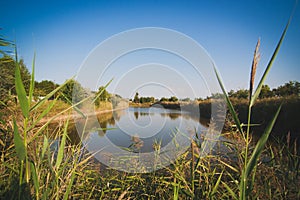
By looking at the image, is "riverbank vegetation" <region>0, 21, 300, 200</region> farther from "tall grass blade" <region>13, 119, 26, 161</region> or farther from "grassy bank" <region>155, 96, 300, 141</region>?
"grassy bank" <region>155, 96, 300, 141</region>

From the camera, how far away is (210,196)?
986 millimetres

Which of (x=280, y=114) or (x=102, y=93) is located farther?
(x=280, y=114)

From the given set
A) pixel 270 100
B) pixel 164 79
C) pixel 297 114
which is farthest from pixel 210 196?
pixel 270 100

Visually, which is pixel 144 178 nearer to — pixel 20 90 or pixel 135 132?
pixel 20 90

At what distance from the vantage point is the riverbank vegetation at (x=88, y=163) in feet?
1.70

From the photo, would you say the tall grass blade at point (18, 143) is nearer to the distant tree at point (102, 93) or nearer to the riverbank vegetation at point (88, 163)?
the riverbank vegetation at point (88, 163)

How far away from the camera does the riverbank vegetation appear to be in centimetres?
52

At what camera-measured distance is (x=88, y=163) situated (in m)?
1.45

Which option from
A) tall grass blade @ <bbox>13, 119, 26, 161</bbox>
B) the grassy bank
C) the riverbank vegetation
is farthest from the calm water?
the grassy bank

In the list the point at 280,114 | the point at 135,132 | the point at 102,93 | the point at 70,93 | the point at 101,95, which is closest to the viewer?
the point at 70,93

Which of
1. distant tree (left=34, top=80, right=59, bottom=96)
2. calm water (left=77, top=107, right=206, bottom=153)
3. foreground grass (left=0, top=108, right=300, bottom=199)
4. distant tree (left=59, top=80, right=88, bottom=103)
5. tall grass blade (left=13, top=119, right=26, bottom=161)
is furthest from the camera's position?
calm water (left=77, top=107, right=206, bottom=153)

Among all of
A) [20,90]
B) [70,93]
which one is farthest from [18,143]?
→ [70,93]

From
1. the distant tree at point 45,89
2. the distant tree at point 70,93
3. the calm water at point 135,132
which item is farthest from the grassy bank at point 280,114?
the distant tree at point 45,89

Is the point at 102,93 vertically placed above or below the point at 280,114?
above
